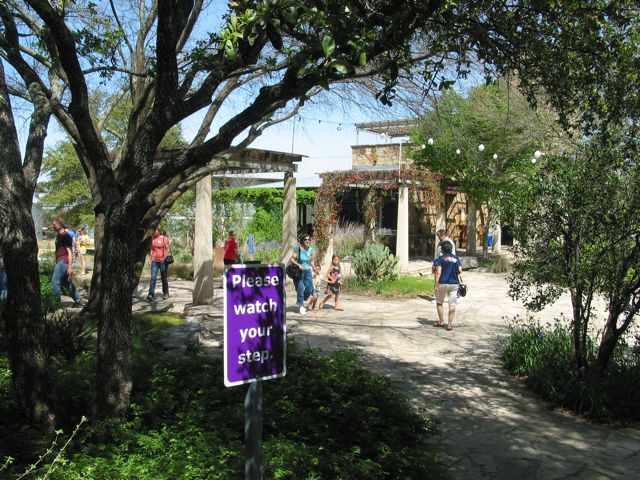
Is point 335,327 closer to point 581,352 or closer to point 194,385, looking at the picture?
point 581,352

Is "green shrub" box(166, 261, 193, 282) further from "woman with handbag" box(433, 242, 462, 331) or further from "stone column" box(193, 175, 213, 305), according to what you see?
"woman with handbag" box(433, 242, 462, 331)

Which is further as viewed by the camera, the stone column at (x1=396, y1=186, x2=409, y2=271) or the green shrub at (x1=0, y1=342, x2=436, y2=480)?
the stone column at (x1=396, y1=186, x2=409, y2=271)

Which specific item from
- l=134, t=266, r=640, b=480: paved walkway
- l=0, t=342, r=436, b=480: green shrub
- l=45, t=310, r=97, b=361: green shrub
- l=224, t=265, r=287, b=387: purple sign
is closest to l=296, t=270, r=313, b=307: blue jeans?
l=134, t=266, r=640, b=480: paved walkway

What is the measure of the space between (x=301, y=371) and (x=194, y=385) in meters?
1.09

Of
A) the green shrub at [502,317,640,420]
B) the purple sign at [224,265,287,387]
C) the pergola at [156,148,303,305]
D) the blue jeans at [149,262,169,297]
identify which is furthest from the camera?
the blue jeans at [149,262,169,297]

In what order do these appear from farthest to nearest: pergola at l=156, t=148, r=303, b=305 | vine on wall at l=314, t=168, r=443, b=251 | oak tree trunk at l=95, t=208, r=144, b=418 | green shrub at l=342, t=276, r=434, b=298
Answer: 1. vine on wall at l=314, t=168, r=443, b=251
2. green shrub at l=342, t=276, r=434, b=298
3. pergola at l=156, t=148, r=303, b=305
4. oak tree trunk at l=95, t=208, r=144, b=418

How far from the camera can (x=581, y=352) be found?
651cm

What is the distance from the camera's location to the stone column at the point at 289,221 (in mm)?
14383

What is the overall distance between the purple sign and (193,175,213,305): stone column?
928cm

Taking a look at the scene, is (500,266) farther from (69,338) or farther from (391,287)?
(69,338)

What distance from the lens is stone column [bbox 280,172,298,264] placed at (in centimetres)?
1438

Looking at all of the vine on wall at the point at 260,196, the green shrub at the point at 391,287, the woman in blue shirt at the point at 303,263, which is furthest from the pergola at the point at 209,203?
the vine on wall at the point at 260,196

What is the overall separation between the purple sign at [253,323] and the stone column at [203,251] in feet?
30.4

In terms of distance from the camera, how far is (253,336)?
2756mm
